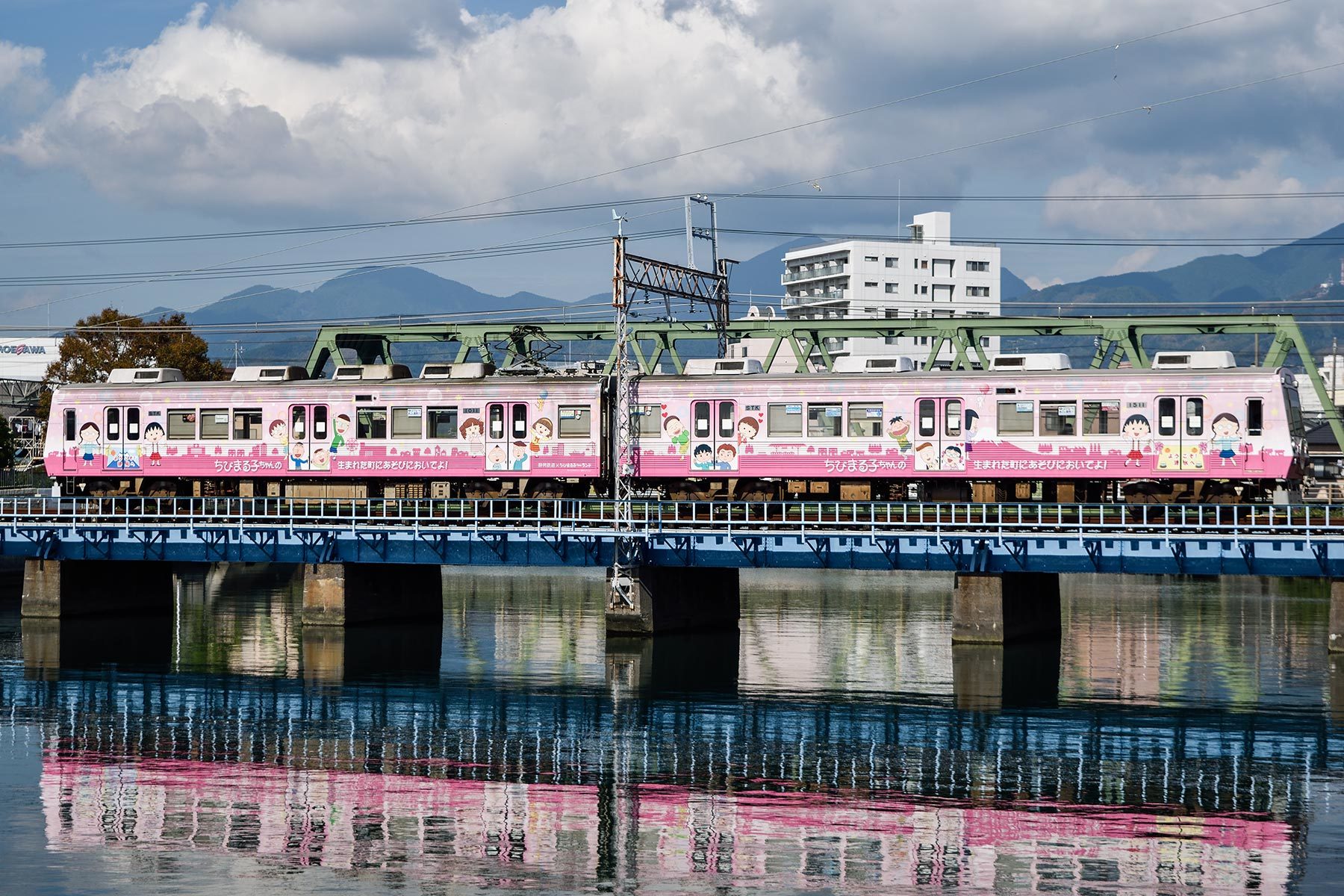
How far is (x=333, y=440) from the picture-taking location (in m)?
49.9

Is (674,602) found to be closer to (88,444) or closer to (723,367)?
(723,367)

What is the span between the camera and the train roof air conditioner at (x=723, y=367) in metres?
47.5

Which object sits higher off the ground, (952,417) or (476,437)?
(952,417)

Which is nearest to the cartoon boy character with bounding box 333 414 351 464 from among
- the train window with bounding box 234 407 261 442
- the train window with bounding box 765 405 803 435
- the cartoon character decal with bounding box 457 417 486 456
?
the train window with bounding box 234 407 261 442

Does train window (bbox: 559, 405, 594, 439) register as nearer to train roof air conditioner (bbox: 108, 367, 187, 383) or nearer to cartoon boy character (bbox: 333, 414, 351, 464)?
cartoon boy character (bbox: 333, 414, 351, 464)

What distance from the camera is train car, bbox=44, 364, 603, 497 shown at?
4809 centimetres

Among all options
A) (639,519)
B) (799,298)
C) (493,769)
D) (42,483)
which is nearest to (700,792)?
(493,769)

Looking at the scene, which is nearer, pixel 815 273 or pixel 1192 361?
pixel 1192 361

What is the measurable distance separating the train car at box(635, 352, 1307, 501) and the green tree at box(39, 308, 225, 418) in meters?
42.8

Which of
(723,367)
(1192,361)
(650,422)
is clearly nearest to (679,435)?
(650,422)

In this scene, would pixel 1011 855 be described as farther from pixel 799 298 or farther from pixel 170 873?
pixel 799 298

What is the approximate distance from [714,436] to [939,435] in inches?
262

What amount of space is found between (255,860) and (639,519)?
22.5 meters

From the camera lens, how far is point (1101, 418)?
43.6 meters
